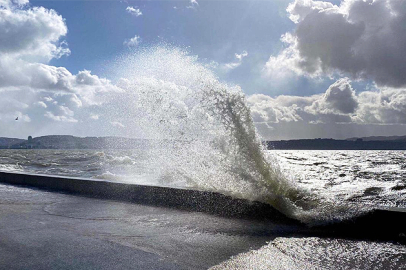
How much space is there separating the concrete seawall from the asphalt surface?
20 centimetres

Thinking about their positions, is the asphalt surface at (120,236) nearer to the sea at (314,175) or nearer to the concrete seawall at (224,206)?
the concrete seawall at (224,206)

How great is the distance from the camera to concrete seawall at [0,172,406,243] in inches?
135

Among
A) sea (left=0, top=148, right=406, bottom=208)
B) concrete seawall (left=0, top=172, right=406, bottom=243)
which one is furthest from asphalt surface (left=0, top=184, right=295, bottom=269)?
sea (left=0, top=148, right=406, bottom=208)

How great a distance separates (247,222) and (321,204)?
1117 millimetres

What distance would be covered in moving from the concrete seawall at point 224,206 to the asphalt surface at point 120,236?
20 centimetres

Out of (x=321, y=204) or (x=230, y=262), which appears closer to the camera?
(x=230, y=262)

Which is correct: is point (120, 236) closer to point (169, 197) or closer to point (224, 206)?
point (224, 206)

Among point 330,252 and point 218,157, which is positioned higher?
point 218,157

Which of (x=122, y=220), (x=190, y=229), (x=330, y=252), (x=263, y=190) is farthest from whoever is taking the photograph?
(x=263, y=190)

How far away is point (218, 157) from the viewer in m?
6.64

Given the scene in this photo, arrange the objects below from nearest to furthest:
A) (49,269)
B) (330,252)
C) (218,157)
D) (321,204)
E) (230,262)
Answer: (49,269)
(230,262)
(330,252)
(321,204)
(218,157)

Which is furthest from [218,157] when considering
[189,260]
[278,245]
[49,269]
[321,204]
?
[49,269]

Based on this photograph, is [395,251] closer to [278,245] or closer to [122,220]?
[278,245]

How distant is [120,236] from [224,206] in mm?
1673
